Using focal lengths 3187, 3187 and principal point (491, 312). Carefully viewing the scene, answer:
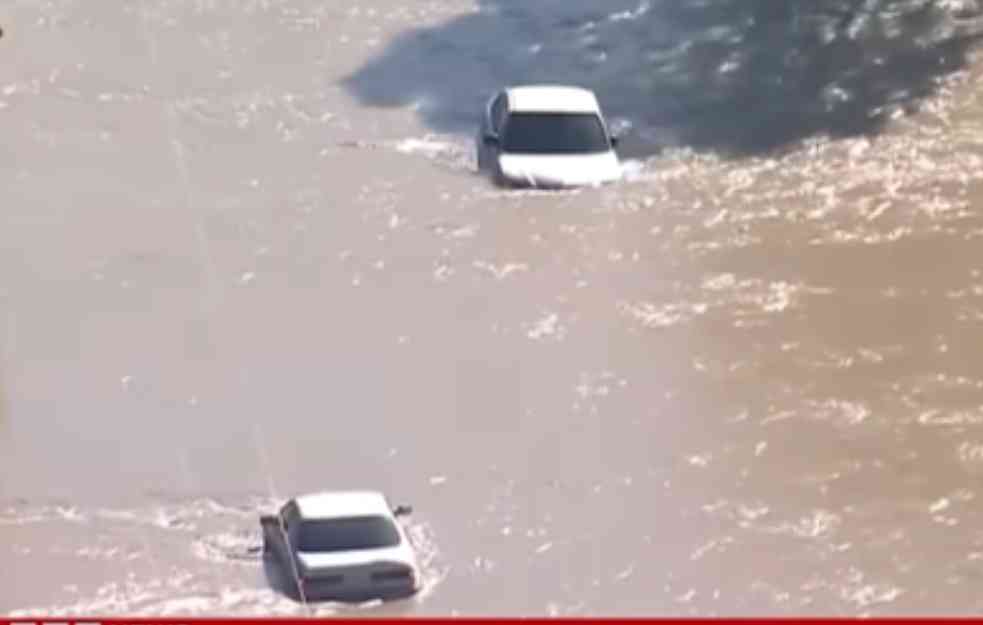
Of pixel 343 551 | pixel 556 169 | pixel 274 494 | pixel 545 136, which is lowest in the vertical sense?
pixel 556 169

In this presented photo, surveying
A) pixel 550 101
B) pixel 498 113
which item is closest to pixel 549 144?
pixel 550 101

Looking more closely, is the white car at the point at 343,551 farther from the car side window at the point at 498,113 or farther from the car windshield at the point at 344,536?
the car side window at the point at 498,113

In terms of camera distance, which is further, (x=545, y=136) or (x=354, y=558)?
(x=545, y=136)

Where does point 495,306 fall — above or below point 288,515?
below

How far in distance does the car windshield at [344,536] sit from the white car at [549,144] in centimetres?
1065

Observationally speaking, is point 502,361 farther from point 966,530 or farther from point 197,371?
point 966,530

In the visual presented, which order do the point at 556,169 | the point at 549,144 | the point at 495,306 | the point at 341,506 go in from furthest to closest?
1. the point at 549,144
2. the point at 556,169
3. the point at 495,306
4. the point at 341,506

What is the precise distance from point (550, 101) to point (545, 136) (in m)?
0.59

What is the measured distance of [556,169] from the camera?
118 feet

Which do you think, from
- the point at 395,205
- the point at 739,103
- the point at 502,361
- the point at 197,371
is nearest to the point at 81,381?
the point at 197,371

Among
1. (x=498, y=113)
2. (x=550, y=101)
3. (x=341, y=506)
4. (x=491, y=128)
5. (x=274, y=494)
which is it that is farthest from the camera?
(x=498, y=113)

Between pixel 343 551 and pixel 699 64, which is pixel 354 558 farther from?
pixel 699 64

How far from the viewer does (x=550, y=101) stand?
3672 centimetres

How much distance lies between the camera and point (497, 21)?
142 feet
